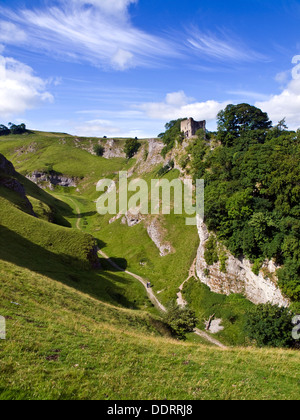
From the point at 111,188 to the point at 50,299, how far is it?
112487 millimetres

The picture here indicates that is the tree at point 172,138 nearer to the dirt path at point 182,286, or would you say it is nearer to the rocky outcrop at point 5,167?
the dirt path at point 182,286

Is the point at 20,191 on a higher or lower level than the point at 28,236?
higher

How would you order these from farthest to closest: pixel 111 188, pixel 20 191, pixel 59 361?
pixel 111 188, pixel 20 191, pixel 59 361

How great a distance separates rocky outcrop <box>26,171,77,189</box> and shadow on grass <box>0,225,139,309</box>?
118 m

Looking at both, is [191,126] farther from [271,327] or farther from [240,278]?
[271,327]

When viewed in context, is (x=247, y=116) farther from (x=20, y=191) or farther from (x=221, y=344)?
(x=20, y=191)

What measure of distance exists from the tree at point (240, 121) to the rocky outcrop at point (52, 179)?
114239 mm

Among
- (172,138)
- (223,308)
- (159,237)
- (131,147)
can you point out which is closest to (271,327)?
(223,308)

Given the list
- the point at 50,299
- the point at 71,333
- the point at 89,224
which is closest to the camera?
the point at 71,333

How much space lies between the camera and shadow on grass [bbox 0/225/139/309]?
42812mm

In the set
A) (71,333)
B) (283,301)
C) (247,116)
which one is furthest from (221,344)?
(247,116)

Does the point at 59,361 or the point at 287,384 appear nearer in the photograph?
the point at 59,361

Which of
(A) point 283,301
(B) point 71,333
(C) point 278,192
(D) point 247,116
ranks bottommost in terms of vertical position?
(A) point 283,301

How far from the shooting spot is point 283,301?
38.3 metres
